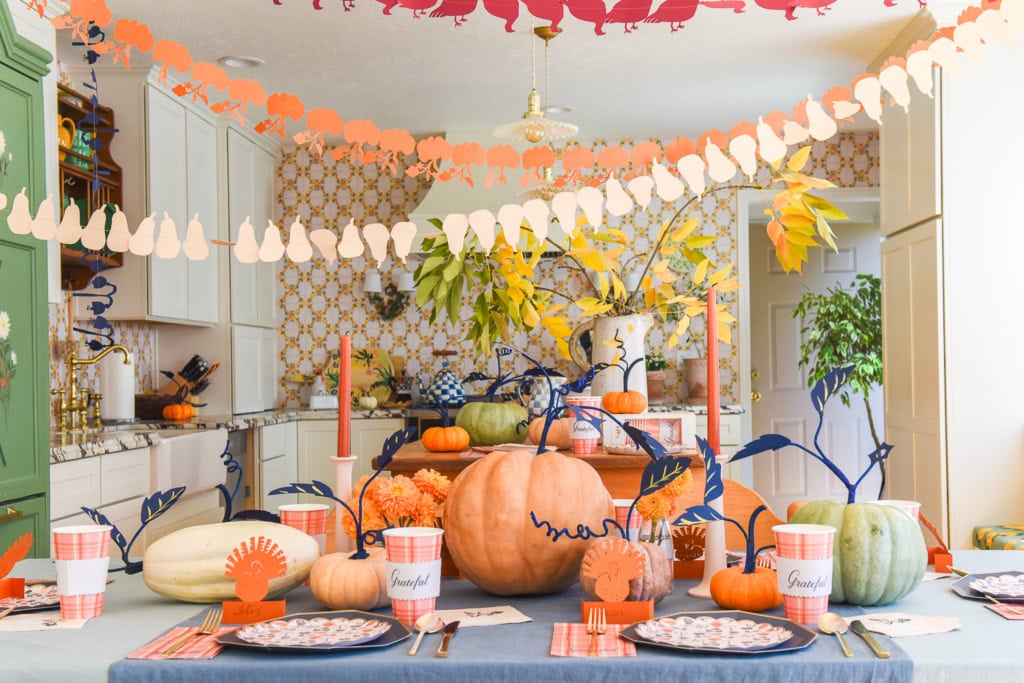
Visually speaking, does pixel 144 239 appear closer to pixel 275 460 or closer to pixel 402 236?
pixel 402 236

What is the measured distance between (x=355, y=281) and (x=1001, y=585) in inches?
215

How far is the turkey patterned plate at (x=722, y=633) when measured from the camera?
1.11 metres

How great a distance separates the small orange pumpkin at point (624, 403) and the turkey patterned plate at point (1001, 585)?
1.11m

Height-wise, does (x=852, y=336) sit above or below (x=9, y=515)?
above

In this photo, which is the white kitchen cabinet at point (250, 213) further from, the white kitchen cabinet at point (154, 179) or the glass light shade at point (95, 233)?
the glass light shade at point (95, 233)

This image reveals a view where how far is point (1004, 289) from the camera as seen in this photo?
3.96 meters

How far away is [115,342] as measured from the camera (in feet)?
17.0

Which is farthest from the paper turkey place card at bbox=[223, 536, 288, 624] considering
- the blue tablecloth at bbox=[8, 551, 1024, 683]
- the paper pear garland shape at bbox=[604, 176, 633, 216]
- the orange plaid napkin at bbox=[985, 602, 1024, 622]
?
the orange plaid napkin at bbox=[985, 602, 1024, 622]

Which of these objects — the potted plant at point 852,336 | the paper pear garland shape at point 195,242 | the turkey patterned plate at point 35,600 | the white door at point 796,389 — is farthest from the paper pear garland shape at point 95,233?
the white door at point 796,389

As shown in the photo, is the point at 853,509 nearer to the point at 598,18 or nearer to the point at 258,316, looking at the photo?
the point at 598,18

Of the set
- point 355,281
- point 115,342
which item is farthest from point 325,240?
point 355,281

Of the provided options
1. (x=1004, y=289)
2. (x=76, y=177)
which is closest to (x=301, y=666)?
(x=1004, y=289)

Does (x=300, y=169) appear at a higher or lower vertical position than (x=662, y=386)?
higher

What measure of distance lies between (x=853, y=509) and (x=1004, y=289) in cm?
309
